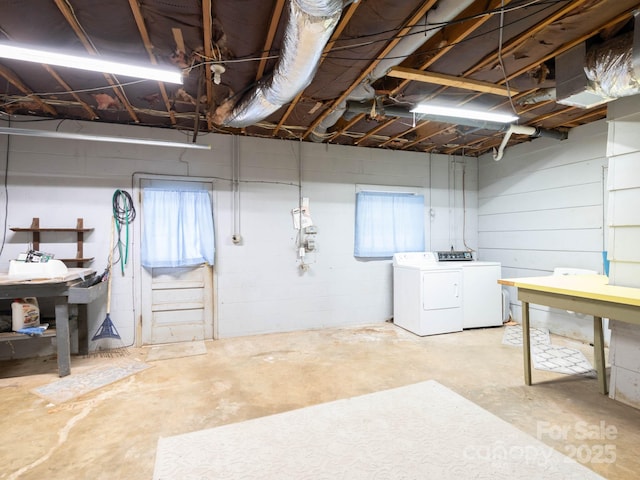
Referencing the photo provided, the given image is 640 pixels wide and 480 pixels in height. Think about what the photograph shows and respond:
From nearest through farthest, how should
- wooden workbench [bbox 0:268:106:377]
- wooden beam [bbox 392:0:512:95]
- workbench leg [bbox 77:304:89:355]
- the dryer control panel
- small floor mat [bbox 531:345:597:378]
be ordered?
1. wooden beam [bbox 392:0:512:95]
2. wooden workbench [bbox 0:268:106:377]
3. small floor mat [bbox 531:345:597:378]
4. workbench leg [bbox 77:304:89:355]
5. the dryer control panel

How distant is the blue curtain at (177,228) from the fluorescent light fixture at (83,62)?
175 centimetres

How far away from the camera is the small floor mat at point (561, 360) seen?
3.08 m

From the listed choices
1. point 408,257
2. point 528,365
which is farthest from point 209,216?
point 528,365

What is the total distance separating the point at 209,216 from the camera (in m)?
4.10

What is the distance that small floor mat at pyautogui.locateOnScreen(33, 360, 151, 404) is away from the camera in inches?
104

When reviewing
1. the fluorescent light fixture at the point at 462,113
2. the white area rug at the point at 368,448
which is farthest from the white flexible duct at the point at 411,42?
the white area rug at the point at 368,448

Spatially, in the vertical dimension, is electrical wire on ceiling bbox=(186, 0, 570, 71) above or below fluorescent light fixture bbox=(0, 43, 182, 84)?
above

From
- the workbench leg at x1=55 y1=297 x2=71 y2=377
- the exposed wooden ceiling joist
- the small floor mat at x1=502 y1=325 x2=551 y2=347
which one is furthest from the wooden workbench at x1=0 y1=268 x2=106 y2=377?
the small floor mat at x1=502 y1=325 x2=551 y2=347

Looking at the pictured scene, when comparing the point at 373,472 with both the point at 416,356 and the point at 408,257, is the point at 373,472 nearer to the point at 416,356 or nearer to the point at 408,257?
the point at 416,356

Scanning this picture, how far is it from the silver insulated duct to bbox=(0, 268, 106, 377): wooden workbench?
2.17 m

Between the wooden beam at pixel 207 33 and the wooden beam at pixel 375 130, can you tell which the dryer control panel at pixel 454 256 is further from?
the wooden beam at pixel 207 33

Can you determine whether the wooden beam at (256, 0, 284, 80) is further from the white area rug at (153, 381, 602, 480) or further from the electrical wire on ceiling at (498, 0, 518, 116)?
the white area rug at (153, 381, 602, 480)

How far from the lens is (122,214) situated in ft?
12.6

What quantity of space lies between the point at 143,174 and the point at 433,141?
3968 mm
